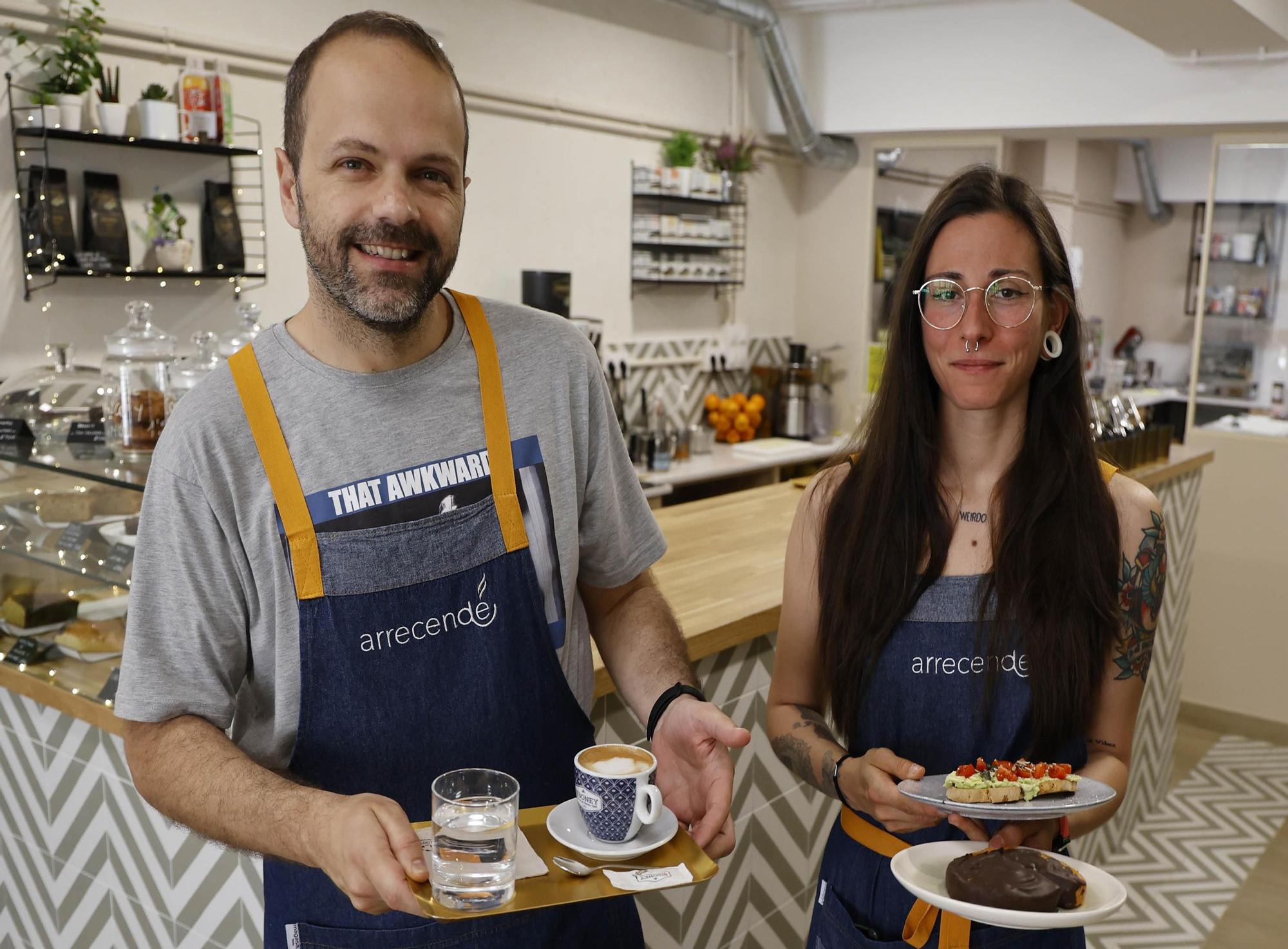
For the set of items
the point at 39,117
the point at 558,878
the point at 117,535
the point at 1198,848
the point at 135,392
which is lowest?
the point at 1198,848

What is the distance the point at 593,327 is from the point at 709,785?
13.4 feet

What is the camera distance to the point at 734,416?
6.08m

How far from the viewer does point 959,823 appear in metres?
1.53

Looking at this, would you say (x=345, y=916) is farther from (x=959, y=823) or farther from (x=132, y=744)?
(x=959, y=823)

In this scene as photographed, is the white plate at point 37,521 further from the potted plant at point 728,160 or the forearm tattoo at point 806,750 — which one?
the potted plant at point 728,160

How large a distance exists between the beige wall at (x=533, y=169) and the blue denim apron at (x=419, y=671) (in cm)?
265

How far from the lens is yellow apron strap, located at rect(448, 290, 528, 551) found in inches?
56.6

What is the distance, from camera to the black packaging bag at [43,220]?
3404mm

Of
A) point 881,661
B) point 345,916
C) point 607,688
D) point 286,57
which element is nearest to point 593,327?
point 286,57

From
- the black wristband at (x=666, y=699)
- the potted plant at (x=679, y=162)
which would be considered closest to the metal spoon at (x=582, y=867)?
the black wristband at (x=666, y=699)

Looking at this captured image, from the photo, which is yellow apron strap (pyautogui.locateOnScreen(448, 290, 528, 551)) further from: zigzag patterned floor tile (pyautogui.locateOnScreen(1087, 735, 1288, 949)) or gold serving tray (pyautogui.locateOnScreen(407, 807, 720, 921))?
zigzag patterned floor tile (pyautogui.locateOnScreen(1087, 735, 1288, 949))

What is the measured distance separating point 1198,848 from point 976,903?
3258mm

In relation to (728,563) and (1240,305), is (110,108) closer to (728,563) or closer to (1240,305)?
(728,563)

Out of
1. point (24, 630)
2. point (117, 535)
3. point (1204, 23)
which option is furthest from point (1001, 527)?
point (1204, 23)
